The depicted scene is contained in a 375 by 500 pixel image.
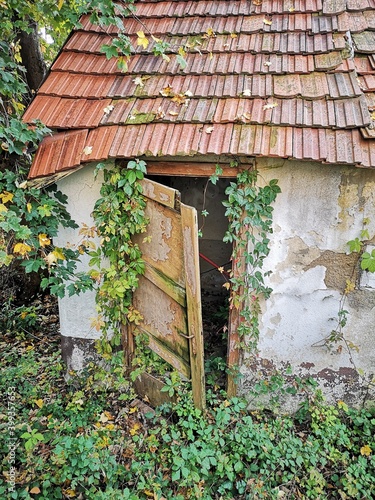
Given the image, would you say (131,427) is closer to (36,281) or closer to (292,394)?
(292,394)

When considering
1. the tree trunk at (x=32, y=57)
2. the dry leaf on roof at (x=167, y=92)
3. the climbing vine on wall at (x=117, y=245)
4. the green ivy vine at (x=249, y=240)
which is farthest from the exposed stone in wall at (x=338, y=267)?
the tree trunk at (x=32, y=57)

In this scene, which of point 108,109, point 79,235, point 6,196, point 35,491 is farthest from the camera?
point 79,235

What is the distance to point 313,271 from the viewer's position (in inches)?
133

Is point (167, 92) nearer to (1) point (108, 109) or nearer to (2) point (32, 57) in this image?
(1) point (108, 109)

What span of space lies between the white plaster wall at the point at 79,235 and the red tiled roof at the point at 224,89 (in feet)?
1.12

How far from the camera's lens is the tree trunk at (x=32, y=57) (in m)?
5.62

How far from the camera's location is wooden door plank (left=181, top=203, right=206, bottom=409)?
282 centimetres

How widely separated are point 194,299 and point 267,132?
143cm

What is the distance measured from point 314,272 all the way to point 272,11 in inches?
98.1

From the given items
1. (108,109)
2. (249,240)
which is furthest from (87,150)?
(249,240)

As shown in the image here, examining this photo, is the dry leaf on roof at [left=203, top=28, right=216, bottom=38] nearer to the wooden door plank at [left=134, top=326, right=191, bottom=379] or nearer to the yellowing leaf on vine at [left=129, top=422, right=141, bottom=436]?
the wooden door plank at [left=134, top=326, right=191, bottom=379]

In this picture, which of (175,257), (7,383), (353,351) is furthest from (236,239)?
(7,383)

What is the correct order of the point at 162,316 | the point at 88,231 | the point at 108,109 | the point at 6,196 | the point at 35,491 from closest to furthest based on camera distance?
the point at 35,491 < the point at 6,196 < the point at 108,109 < the point at 162,316 < the point at 88,231

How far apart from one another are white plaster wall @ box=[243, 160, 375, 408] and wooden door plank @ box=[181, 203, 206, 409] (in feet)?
1.95
